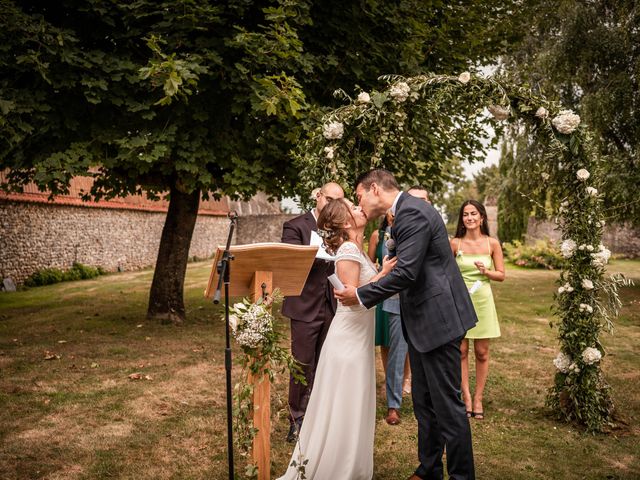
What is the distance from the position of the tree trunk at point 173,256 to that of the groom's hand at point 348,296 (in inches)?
278

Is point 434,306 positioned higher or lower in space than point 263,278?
lower

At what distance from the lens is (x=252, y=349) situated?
349cm

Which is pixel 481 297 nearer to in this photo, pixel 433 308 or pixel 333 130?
pixel 433 308

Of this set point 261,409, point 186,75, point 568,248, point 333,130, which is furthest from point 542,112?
point 186,75

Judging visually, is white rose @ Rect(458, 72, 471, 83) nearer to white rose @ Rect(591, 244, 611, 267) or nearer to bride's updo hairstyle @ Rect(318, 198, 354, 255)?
white rose @ Rect(591, 244, 611, 267)

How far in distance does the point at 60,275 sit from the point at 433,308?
59.1 ft

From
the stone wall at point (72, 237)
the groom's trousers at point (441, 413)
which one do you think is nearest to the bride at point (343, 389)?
the groom's trousers at point (441, 413)

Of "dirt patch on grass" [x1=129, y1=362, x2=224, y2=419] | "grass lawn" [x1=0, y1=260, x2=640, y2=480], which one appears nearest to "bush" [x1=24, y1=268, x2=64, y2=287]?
"grass lawn" [x1=0, y1=260, x2=640, y2=480]

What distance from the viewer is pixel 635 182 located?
1314cm

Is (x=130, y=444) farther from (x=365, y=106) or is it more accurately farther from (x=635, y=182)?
(x=635, y=182)

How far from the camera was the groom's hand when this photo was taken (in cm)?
378

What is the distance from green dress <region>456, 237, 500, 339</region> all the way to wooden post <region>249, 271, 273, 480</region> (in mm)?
2600

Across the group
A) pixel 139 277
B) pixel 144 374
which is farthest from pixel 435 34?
pixel 139 277

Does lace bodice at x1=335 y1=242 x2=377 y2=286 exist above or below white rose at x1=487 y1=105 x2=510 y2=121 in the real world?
below
